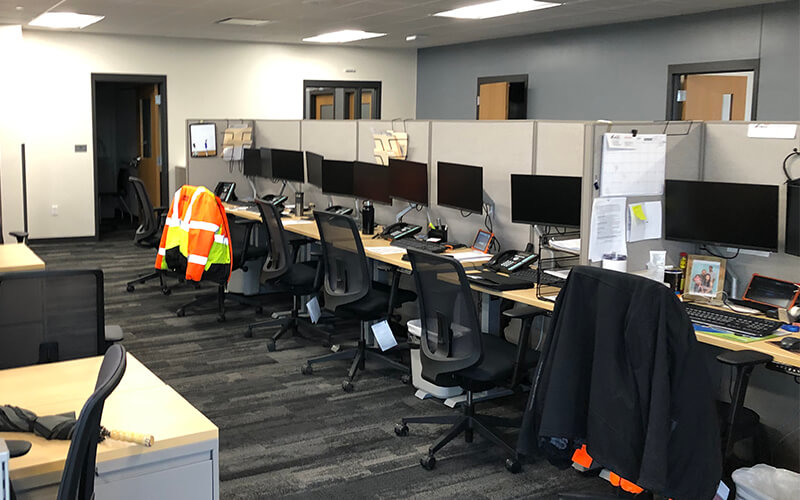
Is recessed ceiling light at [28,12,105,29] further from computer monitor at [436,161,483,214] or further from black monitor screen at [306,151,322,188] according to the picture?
computer monitor at [436,161,483,214]

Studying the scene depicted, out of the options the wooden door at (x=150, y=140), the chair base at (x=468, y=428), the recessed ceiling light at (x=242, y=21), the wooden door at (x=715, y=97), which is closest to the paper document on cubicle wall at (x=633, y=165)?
the chair base at (x=468, y=428)

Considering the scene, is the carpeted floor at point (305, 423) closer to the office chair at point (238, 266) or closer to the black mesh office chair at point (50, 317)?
the office chair at point (238, 266)

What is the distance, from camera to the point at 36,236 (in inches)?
347

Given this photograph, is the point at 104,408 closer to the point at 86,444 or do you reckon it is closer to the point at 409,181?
the point at 86,444

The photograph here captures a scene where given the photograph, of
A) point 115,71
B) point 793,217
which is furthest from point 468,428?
point 115,71

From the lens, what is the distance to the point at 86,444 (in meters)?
1.39

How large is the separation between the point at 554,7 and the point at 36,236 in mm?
6043

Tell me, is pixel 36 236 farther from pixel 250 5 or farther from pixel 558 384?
pixel 558 384

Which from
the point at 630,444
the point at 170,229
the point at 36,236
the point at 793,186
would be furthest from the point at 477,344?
the point at 36,236

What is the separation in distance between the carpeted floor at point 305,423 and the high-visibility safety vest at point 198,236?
453mm

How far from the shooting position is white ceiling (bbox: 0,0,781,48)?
6.64 m

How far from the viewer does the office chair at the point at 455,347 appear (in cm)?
303

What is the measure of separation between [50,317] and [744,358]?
2.16 m

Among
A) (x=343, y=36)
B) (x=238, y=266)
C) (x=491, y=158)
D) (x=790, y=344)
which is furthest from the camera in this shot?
(x=343, y=36)
